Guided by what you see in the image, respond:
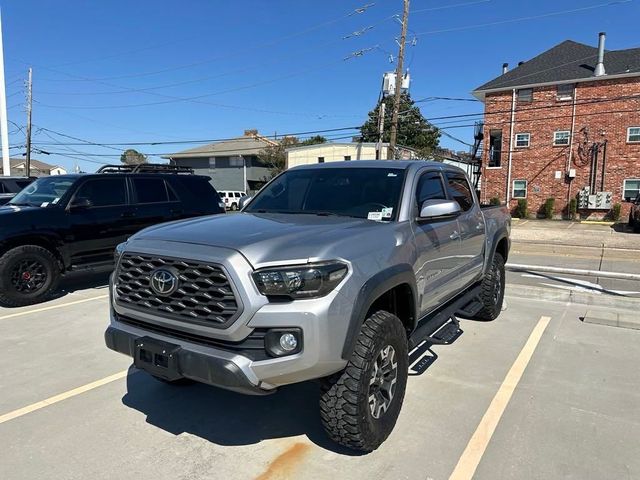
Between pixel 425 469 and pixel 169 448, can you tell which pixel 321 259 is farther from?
pixel 169 448

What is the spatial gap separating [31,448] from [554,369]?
4.29m

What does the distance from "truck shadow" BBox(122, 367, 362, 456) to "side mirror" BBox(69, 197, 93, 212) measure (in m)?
4.07

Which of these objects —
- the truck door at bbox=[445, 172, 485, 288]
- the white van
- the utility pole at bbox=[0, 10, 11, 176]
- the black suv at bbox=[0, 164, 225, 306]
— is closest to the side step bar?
the truck door at bbox=[445, 172, 485, 288]

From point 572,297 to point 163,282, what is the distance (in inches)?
248

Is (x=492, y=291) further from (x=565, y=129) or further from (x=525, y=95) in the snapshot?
(x=525, y=95)

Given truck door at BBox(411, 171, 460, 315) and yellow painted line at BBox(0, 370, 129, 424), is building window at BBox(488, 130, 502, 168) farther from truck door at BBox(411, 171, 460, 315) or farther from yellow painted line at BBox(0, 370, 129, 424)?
A: yellow painted line at BBox(0, 370, 129, 424)

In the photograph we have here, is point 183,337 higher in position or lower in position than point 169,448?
higher

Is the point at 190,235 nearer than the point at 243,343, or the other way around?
the point at 243,343

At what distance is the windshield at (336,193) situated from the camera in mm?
3672

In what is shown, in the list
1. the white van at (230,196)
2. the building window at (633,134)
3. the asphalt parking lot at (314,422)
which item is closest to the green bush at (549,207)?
the building window at (633,134)

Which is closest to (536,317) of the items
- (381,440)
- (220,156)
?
(381,440)

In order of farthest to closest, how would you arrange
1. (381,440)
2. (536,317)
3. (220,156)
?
(220,156), (536,317), (381,440)

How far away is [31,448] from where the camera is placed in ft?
9.96

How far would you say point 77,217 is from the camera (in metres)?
7.25
